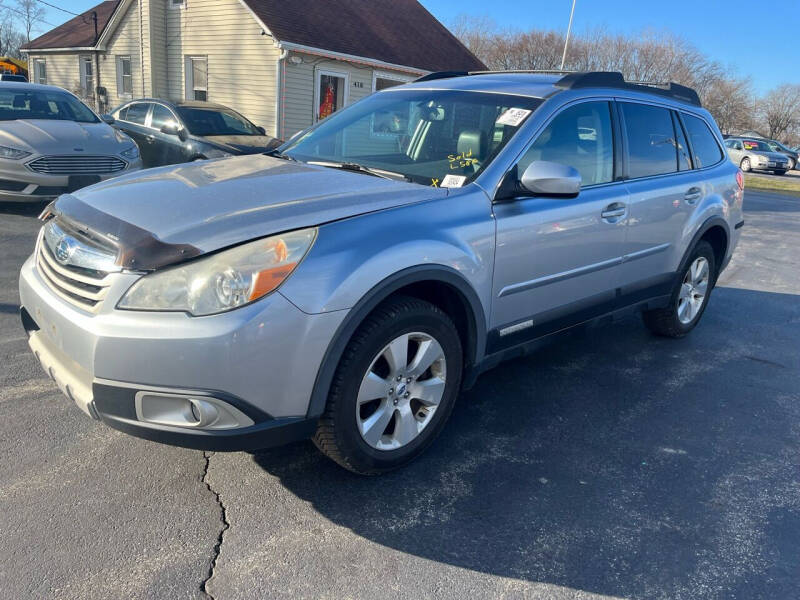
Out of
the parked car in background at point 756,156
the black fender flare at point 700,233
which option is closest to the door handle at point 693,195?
the black fender flare at point 700,233

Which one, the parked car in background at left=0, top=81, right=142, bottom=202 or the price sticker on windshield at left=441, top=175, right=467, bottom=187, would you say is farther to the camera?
the parked car in background at left=0, top=81, right=142, bottom=202

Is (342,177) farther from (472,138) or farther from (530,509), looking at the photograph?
(530,509)

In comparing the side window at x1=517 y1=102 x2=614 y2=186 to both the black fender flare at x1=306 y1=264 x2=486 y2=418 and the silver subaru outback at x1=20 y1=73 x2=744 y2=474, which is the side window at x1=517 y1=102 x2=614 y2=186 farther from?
the black fender flare at x1=306 y1=264 x2=486 y2=418

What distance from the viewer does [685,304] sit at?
505cm

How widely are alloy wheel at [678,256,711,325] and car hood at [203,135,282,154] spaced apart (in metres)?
6.53

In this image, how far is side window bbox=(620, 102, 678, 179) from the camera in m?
4.00

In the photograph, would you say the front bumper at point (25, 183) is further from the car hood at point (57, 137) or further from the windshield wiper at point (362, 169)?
the windshield wiper at point (362, 169)

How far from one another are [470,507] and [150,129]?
9959mm

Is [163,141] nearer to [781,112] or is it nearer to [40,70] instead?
[40,70]

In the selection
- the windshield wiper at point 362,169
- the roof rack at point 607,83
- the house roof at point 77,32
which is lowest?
the windshield wiper at point 362,169

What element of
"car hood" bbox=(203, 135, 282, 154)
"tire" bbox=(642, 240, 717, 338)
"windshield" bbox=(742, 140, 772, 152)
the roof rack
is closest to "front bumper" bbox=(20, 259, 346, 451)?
the roof rack

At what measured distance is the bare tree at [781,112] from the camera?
206 ft

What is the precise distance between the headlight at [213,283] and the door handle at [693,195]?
3313mm

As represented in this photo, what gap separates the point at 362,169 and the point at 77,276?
1482 millimetres
